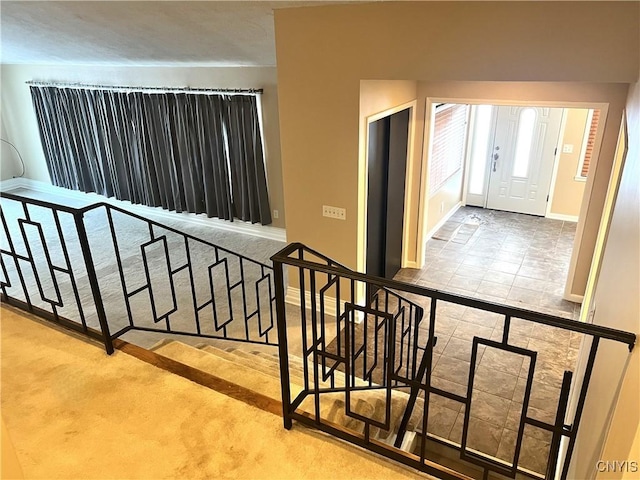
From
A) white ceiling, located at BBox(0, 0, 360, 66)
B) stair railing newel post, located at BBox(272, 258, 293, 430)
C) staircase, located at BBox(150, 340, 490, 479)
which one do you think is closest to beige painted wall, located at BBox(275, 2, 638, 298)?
white ceiling, located at BBox(0, 0, 360, 66)

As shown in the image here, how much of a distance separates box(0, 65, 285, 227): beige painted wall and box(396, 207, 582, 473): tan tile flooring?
232 centimetres

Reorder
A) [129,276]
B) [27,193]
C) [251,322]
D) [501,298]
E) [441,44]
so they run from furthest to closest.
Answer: [27,193], [129,276], [501,298], [251,322], [441,44]

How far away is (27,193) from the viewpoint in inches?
341

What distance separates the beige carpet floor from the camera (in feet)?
6.21

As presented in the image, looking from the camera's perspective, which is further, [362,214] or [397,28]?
[362,214]

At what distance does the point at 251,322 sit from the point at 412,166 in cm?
250

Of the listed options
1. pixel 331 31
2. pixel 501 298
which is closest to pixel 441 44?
pixel 331 31

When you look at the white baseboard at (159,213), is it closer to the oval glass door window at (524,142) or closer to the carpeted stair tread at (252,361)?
the carpeted stair tread at (252,361)

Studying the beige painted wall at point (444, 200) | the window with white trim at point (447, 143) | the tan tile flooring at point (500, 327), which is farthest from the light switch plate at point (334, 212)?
the beige painted wall at point (444, 200)

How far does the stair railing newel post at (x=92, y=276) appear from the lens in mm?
2213

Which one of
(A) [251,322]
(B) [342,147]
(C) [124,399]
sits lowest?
(A) [251,322]

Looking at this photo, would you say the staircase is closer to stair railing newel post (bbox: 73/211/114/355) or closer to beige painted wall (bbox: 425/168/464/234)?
stair railing newel post (bbox: 73/211/114/355)

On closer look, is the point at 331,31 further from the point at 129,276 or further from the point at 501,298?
the point at 129,276

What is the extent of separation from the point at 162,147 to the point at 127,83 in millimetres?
1079
